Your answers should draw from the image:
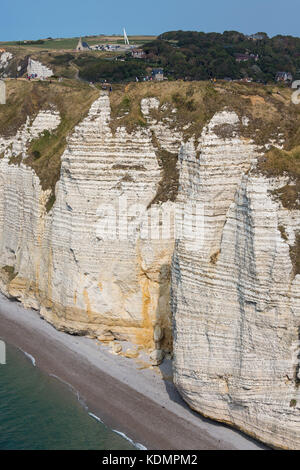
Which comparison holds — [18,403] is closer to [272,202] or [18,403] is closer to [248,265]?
[248,265]

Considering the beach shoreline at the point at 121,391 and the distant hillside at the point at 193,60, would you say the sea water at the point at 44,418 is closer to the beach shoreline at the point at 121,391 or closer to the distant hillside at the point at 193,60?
the beach shoreline at the point at 121,391

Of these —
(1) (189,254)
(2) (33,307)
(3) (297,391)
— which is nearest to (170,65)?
(2) (33,307)

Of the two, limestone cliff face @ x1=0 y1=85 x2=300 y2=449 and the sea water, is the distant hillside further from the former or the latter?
the sea water

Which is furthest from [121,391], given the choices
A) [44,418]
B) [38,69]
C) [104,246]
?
[38,69]

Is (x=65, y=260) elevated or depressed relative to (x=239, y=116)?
depressed
